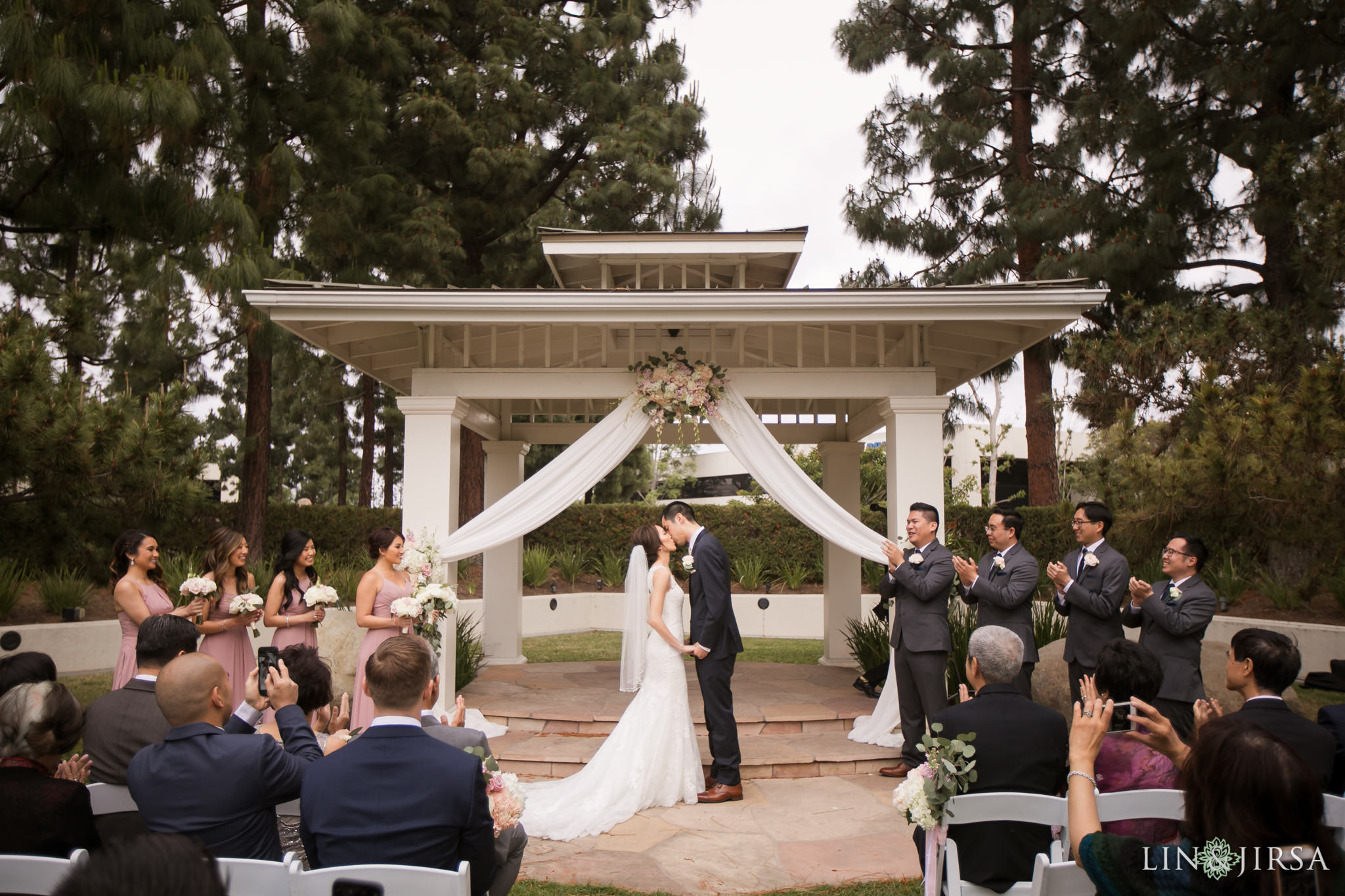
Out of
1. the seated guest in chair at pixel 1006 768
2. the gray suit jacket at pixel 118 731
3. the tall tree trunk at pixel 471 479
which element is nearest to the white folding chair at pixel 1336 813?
the seated guest in chair at pixel 1006 768

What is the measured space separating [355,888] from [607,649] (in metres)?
10.3

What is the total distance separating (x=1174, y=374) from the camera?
10031mm

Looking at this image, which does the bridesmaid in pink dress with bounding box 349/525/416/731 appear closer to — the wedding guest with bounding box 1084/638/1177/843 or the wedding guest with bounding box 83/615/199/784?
the wedding guest with bounding box 83/615/199/784

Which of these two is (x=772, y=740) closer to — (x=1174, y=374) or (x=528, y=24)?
(x=1174, y=374)

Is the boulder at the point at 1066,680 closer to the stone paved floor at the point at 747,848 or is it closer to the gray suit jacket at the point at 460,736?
the stone paved floor at the point at 747,848

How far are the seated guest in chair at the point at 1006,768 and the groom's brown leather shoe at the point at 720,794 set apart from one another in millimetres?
2733

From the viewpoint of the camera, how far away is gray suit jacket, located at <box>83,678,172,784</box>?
10.6 feet

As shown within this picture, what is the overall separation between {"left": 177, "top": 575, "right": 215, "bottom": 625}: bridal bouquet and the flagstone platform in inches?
87.9

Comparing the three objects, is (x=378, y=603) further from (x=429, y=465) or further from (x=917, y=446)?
(x=917, y=446)

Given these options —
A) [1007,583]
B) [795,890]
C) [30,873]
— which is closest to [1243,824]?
[795,890]

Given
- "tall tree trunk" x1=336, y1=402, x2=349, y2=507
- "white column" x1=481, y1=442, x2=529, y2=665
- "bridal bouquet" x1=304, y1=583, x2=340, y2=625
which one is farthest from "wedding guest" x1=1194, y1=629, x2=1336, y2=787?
"tall tree trunk" x1=336, y1=402, x2=349, y2=507

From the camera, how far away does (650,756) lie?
220 inches

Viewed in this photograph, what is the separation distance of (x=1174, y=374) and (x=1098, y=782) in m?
8.33

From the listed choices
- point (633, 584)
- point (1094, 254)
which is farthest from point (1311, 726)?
point (1094, 254)
